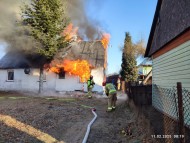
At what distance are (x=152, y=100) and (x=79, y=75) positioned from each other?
34.3 feet

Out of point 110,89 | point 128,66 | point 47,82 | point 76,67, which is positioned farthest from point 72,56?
point 128,66

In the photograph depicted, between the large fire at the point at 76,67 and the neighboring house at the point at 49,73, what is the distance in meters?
0.60

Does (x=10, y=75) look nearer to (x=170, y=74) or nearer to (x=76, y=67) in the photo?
(x=76, y=67)

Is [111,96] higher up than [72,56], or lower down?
lower down

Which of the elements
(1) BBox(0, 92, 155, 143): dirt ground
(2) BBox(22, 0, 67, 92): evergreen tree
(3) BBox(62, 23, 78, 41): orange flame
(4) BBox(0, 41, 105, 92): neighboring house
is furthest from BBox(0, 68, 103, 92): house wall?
(1) BBox(0, 92, 155, 143): dirt ground

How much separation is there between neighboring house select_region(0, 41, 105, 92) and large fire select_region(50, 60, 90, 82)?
1.98 feet

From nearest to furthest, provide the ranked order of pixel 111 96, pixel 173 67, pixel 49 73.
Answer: pixel 173 67 < pixel 111 96 < pixel 49 73

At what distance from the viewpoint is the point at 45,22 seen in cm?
1916

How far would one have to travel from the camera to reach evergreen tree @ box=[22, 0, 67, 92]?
18.9 m

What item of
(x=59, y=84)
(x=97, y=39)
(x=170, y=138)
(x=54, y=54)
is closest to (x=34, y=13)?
(x=54, y=54)

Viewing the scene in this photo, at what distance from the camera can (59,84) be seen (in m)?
23.2

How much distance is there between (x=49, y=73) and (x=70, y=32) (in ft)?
14.6

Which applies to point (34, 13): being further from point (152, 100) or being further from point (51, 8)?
point (152, 100)

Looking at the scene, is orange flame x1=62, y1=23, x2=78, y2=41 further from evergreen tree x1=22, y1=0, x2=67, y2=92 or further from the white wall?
the white wall
